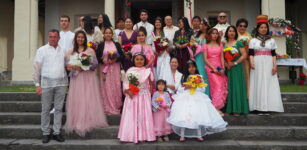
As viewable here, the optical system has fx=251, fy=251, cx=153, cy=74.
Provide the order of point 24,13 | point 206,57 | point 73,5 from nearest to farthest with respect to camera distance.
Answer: point 206,57 < point 24,13 < point 73,5

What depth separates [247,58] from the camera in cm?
548

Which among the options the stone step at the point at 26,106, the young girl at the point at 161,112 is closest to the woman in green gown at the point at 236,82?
the stone step at the point at 26,106

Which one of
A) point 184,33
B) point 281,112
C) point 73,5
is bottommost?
point 281,112

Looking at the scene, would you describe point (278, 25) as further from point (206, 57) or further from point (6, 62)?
point (6, 62)

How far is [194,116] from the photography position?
14.1 feet

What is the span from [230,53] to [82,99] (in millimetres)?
3137

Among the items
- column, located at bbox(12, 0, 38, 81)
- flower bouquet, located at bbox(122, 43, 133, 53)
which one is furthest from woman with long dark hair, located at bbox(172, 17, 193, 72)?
column, located at bbox(12, 0, 38, 81)

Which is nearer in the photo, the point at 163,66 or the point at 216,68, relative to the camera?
the point at 216,68

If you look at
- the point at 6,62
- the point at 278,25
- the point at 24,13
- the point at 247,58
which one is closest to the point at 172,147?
the point at 247,58

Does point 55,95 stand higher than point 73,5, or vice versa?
point 73,5

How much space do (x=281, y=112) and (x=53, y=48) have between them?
16.1 ft

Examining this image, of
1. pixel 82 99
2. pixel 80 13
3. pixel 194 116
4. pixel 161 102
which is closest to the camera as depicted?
pixel 194 116

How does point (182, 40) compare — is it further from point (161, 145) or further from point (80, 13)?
point (80, 13)

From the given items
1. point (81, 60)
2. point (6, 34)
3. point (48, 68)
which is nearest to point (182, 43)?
point (81, 60)
